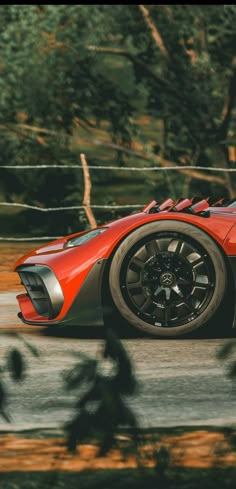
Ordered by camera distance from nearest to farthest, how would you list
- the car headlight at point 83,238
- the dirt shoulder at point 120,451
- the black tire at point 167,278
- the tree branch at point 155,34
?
the dirt shoulder at point 120,451 < the black tire at point 167,278 < the car headlight at point 83,238 < the tree branch at point 155,34

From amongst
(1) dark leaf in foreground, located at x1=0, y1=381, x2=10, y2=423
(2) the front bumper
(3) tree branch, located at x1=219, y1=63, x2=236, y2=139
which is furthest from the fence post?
(1) dark leaf in foreground, located at x1=0, y1=381, x2=10, y2=423

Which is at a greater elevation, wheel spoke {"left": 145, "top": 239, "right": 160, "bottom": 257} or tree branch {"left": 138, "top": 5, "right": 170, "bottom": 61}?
tree branch {"left": 138, "top": 5, "right": 170, "bottom": 61}

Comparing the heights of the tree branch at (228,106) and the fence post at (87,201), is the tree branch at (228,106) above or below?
above

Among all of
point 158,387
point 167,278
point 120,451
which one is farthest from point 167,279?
point 120,451

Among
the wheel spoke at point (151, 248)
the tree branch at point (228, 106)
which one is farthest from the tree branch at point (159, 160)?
the wheel spoke at point (151, 248)

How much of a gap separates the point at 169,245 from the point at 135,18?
12286mm

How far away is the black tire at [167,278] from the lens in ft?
28.2

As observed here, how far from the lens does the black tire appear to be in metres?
8.60

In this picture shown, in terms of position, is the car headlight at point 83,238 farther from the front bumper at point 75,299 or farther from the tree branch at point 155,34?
the tree branch at point 155,34

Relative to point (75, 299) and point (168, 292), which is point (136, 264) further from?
point (75, 299)

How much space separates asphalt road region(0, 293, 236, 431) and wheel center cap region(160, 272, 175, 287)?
1.20ft

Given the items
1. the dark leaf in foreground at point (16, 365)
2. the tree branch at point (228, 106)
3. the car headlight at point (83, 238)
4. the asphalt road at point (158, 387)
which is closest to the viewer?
the dark leaf in foreground at point (16, 365)

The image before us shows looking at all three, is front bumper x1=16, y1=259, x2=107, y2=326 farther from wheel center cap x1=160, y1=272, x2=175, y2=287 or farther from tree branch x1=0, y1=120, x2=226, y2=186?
tree branch x1=0, y1=120, x2=226, y2=186

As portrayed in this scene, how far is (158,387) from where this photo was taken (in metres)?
7.05
